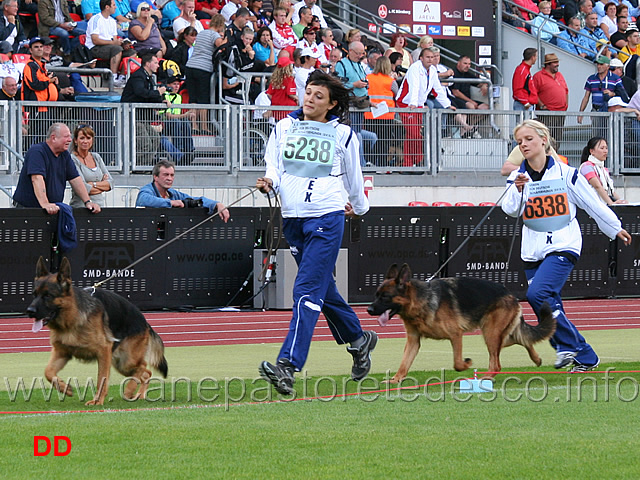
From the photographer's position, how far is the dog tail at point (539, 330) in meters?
10.1

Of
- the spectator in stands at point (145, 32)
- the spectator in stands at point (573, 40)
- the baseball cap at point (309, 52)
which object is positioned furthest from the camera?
the spectator in stands at point (573, 40)

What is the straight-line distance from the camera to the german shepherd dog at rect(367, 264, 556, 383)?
9875mm

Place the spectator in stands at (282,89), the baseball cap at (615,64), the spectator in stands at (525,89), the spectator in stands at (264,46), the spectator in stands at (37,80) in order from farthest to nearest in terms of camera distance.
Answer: the baseball cap at (615,64)
the spectator in stands at (525,89)
the spectator in stands at (264,46)
the spectator in stands at (282,89)
the spectator in stands at (37,80)

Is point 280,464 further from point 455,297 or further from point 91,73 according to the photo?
point 91,73

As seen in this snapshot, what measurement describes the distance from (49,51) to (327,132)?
12093mm

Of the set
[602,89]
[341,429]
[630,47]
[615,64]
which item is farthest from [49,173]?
[630,47]

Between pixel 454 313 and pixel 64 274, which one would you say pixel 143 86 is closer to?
pixel 454 313

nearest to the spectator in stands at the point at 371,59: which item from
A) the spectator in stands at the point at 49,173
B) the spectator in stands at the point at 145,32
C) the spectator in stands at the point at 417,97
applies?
the spectator in stands at the point at 417,97

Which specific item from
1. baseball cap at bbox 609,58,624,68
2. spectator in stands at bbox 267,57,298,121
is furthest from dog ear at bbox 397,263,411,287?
baseball cap at bbox 609,58,624,68

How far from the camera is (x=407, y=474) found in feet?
19.0

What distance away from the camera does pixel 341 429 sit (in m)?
7.10

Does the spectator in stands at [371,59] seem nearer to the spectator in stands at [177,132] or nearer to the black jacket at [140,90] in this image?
the spectator in stands at [177,132]

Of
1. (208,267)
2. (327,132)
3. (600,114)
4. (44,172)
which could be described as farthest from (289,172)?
(600,114)

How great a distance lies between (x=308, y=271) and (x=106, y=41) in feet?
45.4
